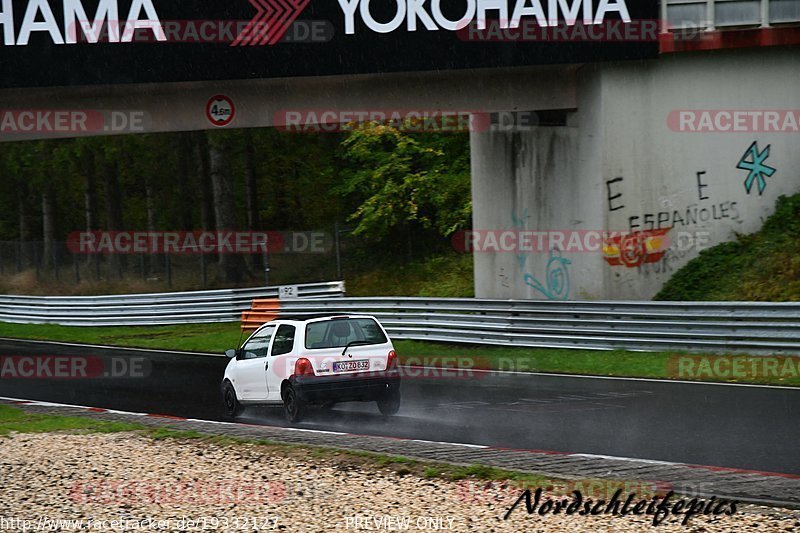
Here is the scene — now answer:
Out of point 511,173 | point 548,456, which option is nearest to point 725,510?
point 548,456

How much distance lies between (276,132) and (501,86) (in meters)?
24.8

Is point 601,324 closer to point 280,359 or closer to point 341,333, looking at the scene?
point 341,333

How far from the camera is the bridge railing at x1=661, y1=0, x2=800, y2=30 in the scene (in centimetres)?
→ 1936

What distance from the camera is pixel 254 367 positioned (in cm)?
1434

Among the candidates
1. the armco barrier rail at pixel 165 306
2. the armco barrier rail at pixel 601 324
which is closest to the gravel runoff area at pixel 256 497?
the armco barrier rail at pixel 601 324

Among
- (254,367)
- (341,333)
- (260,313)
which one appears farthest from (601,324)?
(260,313)

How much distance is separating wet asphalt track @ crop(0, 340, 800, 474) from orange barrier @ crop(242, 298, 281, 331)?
310 inches

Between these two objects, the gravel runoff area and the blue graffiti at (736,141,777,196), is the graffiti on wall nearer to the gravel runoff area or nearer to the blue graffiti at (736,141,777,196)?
the blue graffiti at (736,141,777,196)

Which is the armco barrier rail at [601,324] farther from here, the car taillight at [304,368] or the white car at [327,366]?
the car taillight at [304,368]

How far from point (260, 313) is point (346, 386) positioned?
14398 mm

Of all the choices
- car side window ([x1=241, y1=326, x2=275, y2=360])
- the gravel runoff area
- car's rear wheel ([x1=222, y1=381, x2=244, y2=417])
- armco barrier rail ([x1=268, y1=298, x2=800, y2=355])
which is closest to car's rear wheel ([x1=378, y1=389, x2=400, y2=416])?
car side window ([x1=241, y1=326, x2=275, y2=360])

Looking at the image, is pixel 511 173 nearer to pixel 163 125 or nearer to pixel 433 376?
pixel 433 376

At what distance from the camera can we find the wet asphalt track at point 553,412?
10297 millimetres

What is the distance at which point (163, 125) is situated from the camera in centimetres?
2095
